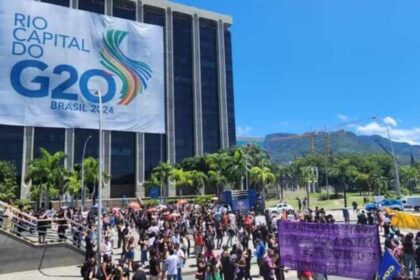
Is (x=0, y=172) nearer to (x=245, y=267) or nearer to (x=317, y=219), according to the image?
(x=317, y=219)

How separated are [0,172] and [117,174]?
2737cm

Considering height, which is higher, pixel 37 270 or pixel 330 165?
pixel 330 165

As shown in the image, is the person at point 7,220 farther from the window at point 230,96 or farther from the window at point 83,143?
the window at point 230,96

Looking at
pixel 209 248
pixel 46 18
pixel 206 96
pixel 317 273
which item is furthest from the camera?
pixel 206 96

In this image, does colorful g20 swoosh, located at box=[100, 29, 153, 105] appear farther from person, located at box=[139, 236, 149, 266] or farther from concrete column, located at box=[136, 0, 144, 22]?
concrete column, located at box=[136, 0, 144, 22]

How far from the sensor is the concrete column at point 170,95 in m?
89.9

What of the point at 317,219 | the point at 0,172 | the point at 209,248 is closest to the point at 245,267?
the point at 209,248

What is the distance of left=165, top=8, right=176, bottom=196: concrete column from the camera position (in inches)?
3538

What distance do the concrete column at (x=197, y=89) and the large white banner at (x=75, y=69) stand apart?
3191 inches

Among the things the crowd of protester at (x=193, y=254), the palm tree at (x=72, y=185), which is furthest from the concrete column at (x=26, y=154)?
the crowd of protester at (x=193, y=254)

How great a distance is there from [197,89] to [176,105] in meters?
6.57

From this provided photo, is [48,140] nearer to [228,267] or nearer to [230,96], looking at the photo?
[230,96]

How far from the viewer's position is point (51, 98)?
10891 mm

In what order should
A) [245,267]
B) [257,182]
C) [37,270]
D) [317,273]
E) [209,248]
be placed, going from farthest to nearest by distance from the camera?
[257,182] < [37,270] < [209,248] < [245,267] < [317,273]
